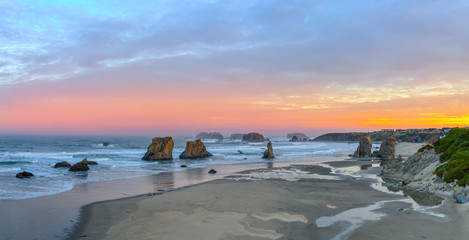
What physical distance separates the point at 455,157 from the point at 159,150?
4751 cm

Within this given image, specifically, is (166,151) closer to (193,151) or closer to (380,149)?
(193,151)

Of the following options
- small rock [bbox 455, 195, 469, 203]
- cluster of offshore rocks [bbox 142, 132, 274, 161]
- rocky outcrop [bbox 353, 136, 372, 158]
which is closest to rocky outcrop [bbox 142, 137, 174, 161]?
cluster of offshore rocks [bbox 142, 132, 274, 161]

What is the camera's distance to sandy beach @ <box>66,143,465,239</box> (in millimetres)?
11227

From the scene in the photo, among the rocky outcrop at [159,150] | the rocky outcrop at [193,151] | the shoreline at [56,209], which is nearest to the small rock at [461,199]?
the shoreline at [56,209]

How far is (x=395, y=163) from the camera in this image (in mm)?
30094

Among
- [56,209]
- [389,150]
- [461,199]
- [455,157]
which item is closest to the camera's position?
A: [461,199]

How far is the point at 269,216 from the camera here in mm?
13867

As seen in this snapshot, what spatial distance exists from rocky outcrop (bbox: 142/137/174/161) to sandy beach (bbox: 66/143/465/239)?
36.6 metres

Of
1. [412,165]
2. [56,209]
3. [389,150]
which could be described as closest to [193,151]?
[389,150]

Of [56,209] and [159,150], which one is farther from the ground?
[159,150]

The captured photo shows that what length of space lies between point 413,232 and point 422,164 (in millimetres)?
18683

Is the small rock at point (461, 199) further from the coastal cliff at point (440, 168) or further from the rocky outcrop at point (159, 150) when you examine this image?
the rocky outcrop at point (159, 150)

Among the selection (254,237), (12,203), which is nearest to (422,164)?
(254,237)

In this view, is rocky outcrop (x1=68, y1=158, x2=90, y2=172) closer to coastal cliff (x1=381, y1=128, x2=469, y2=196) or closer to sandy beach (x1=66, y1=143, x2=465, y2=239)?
sandy beach (x1=66, y1=143, x2=465, y2=239)
